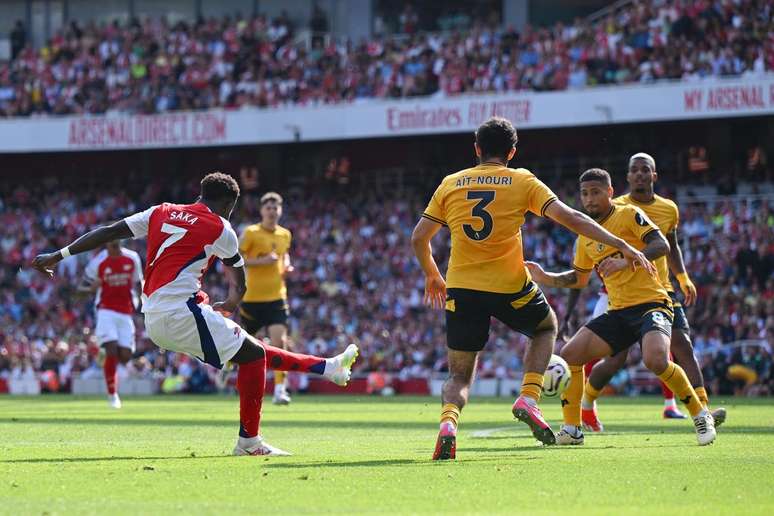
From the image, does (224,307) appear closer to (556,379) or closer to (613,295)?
(556,379)

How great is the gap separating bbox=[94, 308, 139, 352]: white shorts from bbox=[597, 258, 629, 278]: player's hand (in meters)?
11.1

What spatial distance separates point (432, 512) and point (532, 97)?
29751 mm

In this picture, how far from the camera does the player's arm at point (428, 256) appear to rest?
32.6 feet

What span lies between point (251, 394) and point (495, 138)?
2477mm

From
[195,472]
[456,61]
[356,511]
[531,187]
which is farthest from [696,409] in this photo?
[456,61]

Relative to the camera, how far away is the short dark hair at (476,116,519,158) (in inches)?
388

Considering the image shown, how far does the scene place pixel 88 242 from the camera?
9.77 m

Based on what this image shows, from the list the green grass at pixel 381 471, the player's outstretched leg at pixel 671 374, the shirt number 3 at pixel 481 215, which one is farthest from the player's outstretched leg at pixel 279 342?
the shirt number 3 at pixel 481 215

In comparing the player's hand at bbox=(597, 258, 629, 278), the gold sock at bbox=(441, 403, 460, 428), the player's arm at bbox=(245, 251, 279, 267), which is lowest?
the gold sock at bbox=(441, 403, 460, 428)

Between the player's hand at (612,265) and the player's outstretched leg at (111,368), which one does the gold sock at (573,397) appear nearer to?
the player's hand at (612,265)

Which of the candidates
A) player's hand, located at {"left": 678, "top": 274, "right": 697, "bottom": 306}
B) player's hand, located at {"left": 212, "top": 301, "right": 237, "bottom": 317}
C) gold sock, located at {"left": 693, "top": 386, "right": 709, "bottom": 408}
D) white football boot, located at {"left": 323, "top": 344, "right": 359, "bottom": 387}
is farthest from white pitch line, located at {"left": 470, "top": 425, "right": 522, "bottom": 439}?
player's hand, located at {"left": 212, "top": 301, "right": 237, "bottom": 317}

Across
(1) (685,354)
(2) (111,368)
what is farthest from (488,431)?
(2) (111,368)

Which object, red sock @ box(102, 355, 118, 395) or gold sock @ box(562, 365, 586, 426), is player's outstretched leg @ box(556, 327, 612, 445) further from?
red sock @ box(102, 355, 118, 395)

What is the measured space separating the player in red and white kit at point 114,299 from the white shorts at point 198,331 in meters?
10.5
